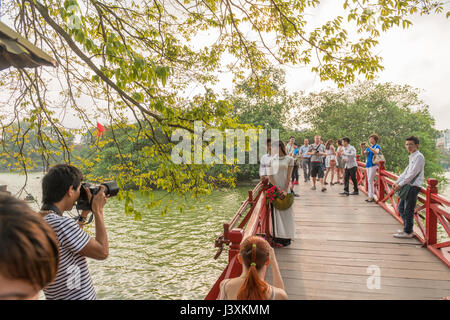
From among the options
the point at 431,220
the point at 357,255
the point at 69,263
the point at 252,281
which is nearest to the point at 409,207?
the point at 431,220

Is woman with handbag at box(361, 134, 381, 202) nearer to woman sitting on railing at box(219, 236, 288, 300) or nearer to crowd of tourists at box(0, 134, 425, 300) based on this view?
crowd of tourists at box(0, 134, 425, 300)

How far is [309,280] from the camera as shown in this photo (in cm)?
387

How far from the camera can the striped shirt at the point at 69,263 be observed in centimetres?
164

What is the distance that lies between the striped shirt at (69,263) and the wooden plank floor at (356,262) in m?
2.76

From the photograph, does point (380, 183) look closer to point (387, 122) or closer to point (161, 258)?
point (161, 258)

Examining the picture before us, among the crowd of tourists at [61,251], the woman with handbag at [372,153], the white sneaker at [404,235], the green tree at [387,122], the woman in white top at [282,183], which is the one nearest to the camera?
the crowd of tourists at [61,251]

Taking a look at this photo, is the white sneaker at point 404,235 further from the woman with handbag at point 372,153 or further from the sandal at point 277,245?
the woman with handbag at point 372,153

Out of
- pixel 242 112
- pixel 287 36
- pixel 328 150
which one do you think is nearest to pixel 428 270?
pixel 287 36

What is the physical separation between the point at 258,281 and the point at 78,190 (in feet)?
4.88

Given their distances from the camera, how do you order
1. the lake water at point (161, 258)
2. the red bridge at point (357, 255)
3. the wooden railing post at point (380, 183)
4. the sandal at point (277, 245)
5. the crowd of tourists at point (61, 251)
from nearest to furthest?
1. the crowd of tourists at point (61, 251)
2. the red bridge at point (357, 255)
3. the sandal at point (277, 245)
4. the wooden railing post at point (380, 183)
5. the lake water at point (161, 258)

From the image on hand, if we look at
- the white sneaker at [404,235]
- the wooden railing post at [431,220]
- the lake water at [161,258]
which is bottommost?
the lake water at [161,258]

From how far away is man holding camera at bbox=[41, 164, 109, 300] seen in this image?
1.66 meters

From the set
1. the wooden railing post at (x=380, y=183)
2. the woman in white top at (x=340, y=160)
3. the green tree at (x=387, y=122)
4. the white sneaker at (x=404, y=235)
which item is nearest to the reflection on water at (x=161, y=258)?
the woman in white top at (x=340, y=160)
